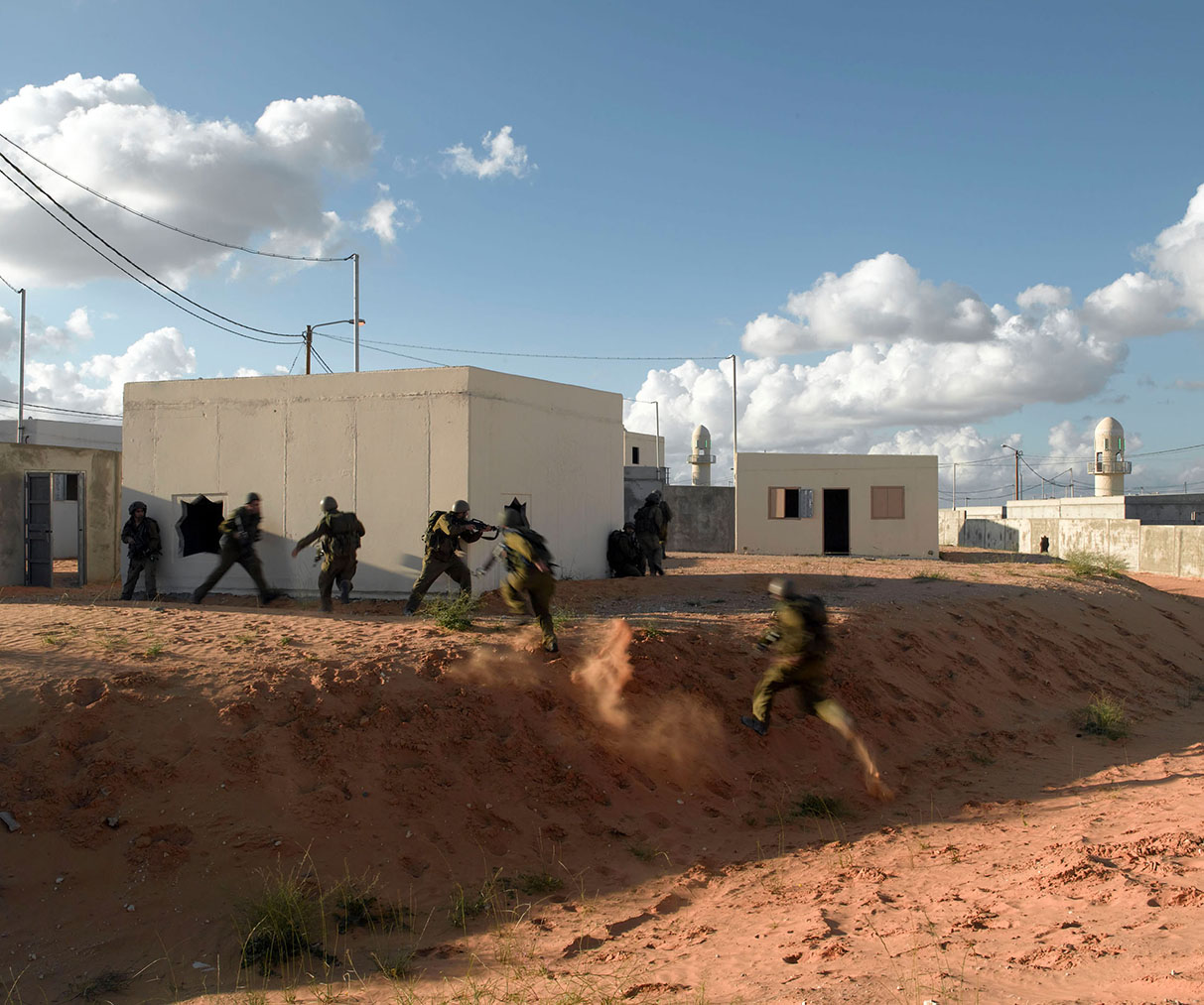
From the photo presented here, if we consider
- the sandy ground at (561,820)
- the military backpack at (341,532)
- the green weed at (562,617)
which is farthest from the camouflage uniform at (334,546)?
the green weed at (562,617)

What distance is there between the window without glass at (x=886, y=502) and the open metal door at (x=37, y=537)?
19695 mm

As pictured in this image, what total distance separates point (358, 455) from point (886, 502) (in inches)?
655

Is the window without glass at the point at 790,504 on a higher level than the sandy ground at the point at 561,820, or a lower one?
higher

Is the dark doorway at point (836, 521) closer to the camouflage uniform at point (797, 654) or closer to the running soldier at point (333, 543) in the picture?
the running soldier at point (333, 543)

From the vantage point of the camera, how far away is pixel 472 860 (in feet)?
20.0

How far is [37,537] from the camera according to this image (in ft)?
47.6

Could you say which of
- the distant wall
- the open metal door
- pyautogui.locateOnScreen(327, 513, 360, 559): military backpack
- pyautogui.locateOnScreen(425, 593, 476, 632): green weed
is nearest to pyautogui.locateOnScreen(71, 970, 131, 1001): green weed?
pyautogui.locateOnScreen(425, 593, 476, 632): green weed

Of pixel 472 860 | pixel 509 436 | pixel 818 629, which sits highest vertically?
pixel 509 436

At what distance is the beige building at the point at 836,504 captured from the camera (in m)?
24.1

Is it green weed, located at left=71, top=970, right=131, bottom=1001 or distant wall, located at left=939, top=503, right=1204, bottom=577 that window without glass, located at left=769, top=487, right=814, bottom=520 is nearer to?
distant wall, located at left=939, top=503, right=1204, bottom=577

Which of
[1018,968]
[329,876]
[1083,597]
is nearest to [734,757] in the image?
Answer: [329,876]

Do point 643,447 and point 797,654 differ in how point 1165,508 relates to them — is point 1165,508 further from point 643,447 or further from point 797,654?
point 797,654

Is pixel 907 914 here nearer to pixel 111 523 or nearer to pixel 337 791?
pixel 337 791

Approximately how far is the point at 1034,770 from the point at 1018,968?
497 cm
